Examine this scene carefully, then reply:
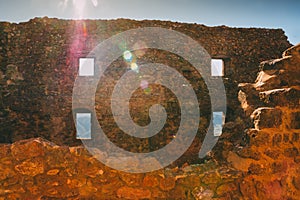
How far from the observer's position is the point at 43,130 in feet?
30.9

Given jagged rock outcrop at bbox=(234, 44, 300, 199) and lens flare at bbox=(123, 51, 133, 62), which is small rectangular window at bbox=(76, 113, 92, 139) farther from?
jagged rock outcrop at bbox=(234, 44, 300, 199)

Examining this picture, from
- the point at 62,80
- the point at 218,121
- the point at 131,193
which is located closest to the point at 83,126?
the point at 62,80

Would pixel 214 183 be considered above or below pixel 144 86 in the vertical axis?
below

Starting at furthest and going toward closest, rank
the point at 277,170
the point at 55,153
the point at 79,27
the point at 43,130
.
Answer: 1. the point at 79,27
2. the point at 43,130
3. the point at 277,170
4. the point at 55,153

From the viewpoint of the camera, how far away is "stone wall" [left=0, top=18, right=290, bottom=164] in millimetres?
9492

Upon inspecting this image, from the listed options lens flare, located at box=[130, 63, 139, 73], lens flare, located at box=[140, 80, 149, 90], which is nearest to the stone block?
lens flare, located at box=[140, 80, 149, 90]

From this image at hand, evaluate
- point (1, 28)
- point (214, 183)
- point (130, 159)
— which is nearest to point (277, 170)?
point (214, 183)

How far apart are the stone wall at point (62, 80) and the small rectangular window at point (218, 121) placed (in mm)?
302

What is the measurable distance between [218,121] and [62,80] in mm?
5423

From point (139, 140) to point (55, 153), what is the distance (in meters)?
6.96

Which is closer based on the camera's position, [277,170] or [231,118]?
[277,170]

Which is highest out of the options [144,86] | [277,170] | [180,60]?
[180,60]

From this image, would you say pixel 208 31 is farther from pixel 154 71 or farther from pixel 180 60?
pixel 154 71

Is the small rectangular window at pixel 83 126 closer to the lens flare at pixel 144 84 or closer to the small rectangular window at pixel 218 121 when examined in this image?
the lens flare at pixel 144 84
